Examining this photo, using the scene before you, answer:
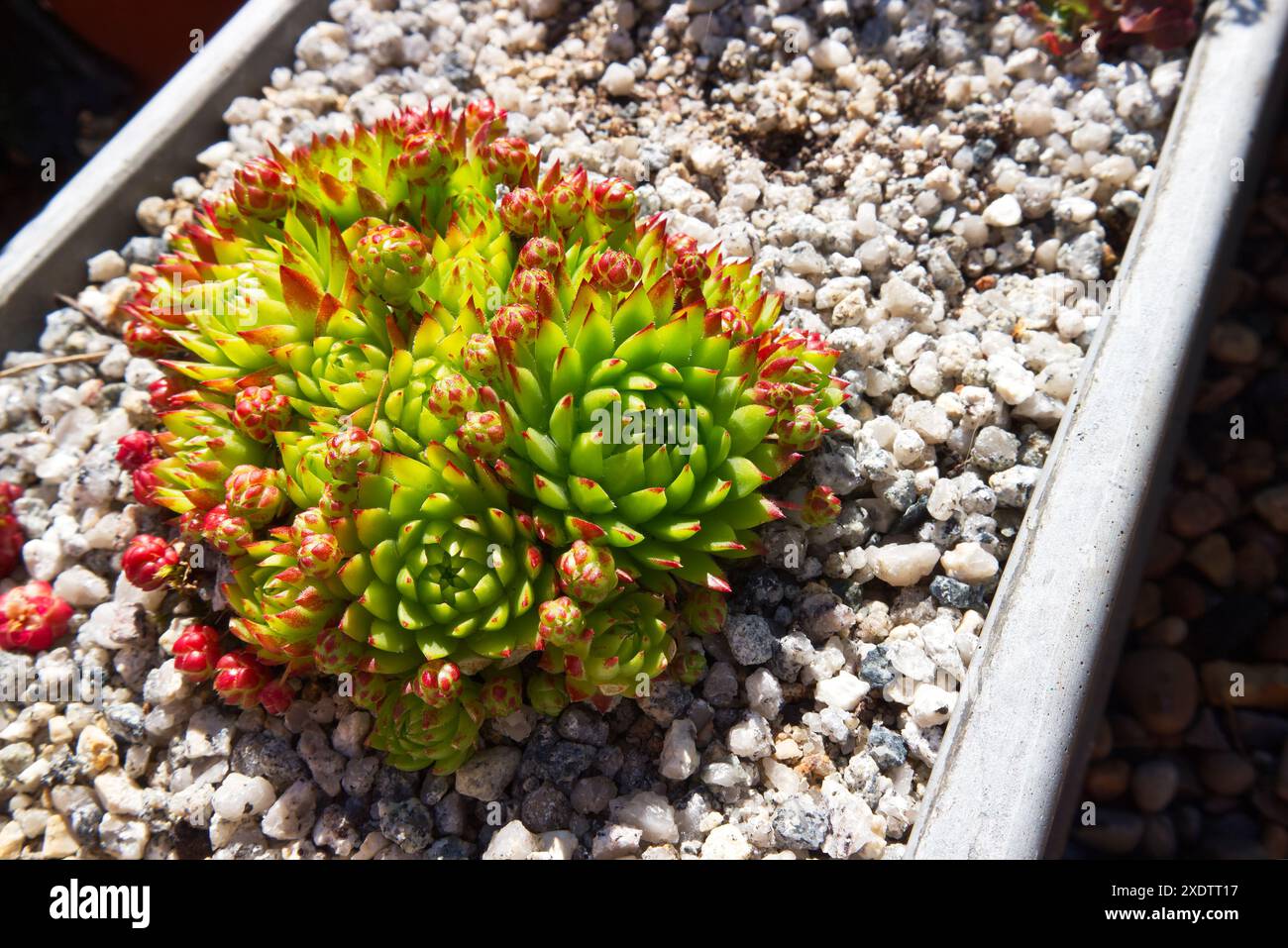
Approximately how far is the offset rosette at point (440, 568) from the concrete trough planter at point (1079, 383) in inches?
34.5

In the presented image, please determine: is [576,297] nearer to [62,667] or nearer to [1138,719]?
[62,667]

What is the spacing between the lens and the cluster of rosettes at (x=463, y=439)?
5.76 ft

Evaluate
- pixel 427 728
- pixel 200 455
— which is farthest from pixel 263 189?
pixel 427 728

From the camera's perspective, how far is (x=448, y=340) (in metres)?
1.87

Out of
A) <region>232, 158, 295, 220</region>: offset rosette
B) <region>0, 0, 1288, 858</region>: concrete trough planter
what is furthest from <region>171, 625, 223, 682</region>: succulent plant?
<region>0, 0, 1288, 858</region>: concrete trough planter

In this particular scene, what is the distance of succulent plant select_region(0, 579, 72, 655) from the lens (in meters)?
Answer: 2.21

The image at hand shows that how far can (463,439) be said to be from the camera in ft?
5.79

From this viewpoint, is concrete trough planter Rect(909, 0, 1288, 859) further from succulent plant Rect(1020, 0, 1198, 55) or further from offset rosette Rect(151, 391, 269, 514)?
offset rosette Rect(151, 391, 269, 514)

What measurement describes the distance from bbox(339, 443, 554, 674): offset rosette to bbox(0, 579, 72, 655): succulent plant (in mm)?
948

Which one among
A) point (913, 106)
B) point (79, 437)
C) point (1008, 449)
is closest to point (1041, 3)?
point (913, 106)

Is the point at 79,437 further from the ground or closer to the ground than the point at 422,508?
further from the ground

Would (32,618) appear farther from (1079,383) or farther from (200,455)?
(1079,383)

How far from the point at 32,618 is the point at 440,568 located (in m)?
1.14
